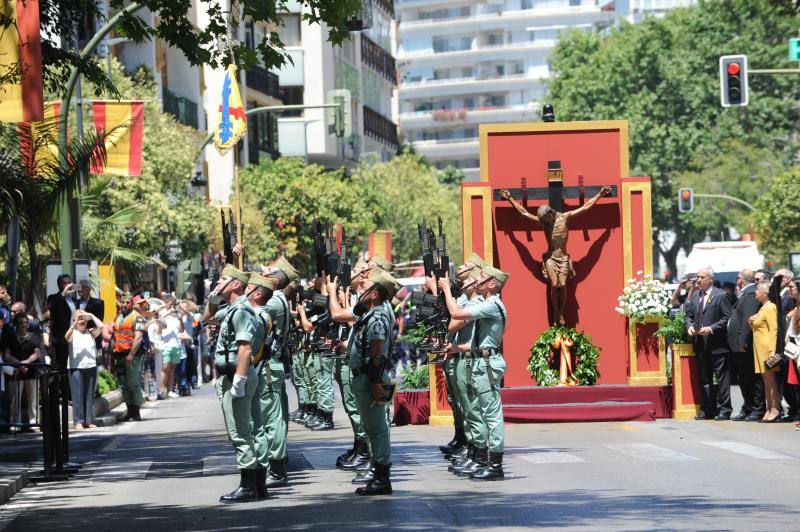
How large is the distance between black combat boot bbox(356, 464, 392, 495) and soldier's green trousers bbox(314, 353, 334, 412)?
7.38 m

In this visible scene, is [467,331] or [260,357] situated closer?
[260,357]

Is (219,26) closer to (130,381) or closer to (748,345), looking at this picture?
(748,345)

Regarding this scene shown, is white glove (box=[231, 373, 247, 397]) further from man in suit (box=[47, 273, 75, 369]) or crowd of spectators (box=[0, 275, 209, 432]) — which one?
man in suit (box=[47, 273, 75, 369])

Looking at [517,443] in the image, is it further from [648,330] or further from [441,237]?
[648,330]

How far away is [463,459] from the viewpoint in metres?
16.5

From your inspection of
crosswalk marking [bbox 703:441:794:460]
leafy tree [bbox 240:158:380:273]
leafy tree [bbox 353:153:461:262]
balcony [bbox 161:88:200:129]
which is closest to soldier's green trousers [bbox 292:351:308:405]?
crosswalk marking [bbox 703:441:794:460]

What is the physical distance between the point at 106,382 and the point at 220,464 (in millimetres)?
13294

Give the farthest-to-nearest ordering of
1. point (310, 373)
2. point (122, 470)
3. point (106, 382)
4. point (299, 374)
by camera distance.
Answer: point (106, 382) < point (299, 374) < point (310, 373) < point (122, 470)

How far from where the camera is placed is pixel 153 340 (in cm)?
3259

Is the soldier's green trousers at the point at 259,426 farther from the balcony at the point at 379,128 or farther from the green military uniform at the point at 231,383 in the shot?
the balcony at the point at 379,128

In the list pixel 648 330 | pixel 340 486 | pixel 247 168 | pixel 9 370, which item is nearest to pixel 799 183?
pixel 247 168

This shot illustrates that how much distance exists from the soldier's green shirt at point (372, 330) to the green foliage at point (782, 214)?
158 feet

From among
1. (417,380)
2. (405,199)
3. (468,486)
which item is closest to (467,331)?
(468,486)

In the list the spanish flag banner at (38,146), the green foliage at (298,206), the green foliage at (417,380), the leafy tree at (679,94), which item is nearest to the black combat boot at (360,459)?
the green foliage at (417,380)
